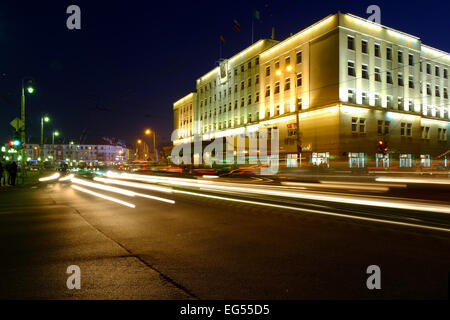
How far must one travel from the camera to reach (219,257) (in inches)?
185

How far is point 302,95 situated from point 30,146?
135987 millimetres

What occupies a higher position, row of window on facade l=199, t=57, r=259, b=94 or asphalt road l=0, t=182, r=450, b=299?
row of window on facade l=199, t=57, r=259, b=94

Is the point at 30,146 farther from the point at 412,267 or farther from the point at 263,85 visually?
the point at 412,267

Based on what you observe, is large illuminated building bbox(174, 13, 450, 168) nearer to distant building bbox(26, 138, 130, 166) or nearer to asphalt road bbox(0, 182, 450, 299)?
asphalt road bbox(0, 182, 450, 299)

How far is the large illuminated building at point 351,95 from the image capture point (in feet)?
108

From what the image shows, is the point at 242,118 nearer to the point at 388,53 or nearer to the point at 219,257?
the point at 388,53

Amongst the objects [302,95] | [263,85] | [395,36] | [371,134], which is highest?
[395,36]

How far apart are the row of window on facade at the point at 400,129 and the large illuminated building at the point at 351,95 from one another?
0.37 ft

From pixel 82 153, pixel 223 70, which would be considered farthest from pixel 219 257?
pixel 82 153

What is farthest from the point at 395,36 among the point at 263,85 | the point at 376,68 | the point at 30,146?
the point at 30,146

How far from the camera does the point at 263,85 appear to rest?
144ft

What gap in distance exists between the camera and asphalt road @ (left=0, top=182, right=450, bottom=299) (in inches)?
137

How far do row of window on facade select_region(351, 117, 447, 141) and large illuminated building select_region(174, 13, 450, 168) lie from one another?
0.37ft

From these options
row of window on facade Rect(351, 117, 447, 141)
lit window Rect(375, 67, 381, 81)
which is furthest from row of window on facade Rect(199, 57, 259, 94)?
row of window on facade Rect(351, 117, 447, 141)
